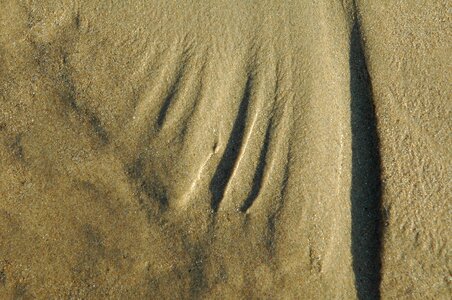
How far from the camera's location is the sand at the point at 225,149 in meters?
1.83

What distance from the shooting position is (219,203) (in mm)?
1904

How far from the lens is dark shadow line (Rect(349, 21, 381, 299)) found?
1.82 meters

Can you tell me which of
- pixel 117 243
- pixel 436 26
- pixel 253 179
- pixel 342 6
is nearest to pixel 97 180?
pixel 117 243

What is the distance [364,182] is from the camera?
1.94 m

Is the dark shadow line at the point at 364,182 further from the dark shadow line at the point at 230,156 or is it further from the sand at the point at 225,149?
the dark shadow line at the point at 230,156

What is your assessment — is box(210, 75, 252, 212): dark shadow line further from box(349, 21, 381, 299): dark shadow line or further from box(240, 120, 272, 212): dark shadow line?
box(349, 21, 381, 299): dark shadow line

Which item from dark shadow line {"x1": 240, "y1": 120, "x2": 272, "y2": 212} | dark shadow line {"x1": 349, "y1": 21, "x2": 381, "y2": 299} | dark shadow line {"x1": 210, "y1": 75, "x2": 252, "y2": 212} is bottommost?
dark shadow line {"x1": 349, "y1": 21, "x2": 381, "y2": 299}

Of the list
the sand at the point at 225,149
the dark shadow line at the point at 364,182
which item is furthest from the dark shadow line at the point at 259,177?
the dark shadow line at the point at 364,182

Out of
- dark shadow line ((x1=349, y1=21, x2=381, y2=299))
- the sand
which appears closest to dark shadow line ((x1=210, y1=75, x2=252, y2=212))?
the sand

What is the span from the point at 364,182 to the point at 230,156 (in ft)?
1.94

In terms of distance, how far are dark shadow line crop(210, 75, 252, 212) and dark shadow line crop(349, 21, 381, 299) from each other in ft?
1.60

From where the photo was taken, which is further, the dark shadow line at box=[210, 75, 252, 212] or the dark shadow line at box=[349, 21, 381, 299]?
the dark shadow line at box=[210, 75, 252, 212]

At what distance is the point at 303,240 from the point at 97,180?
2.99 ft

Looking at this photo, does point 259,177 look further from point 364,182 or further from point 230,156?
point 364,182
